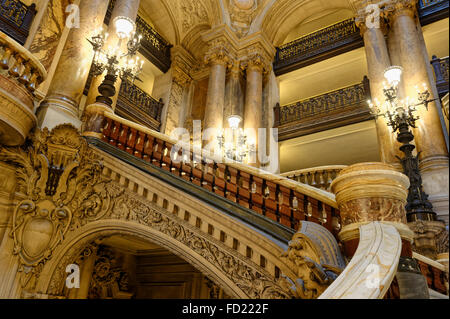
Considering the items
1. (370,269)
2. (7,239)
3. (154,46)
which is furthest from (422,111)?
(154,46)

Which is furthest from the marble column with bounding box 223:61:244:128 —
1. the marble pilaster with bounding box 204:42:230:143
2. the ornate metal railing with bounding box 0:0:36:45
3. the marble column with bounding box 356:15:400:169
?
the ornate metal railing with bounding box 0:0:36:45

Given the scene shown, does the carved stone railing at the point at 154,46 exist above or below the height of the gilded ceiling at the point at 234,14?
below

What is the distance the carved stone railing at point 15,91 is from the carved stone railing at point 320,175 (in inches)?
238

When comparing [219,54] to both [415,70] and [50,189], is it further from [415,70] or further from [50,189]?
[50,189]

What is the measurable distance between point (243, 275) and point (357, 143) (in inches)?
389

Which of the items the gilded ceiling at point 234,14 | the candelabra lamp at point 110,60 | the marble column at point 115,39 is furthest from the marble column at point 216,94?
the candelabra lamp at point 110,60

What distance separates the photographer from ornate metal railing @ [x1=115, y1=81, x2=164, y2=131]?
9164 millimetres

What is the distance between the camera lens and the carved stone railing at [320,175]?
286 inches

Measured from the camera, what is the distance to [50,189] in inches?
Answer: 146

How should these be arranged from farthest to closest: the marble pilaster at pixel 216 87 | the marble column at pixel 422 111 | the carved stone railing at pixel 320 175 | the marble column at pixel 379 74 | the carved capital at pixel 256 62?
the carved capital at pixel 256 62 < the marble pilaster at pixel 216 87 < the carved stone railing at pixel 320 175 < the marble column at pixel 379 74 < the marble column at pixel 422 111

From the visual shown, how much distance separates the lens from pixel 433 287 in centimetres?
236

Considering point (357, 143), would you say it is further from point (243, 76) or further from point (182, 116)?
point (182, 116)

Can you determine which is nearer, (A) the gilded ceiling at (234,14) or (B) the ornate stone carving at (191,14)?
(A) the gilded ceiling at (234,14)

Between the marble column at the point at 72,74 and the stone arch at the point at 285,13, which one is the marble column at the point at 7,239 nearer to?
the marble column at the point at 72,74
